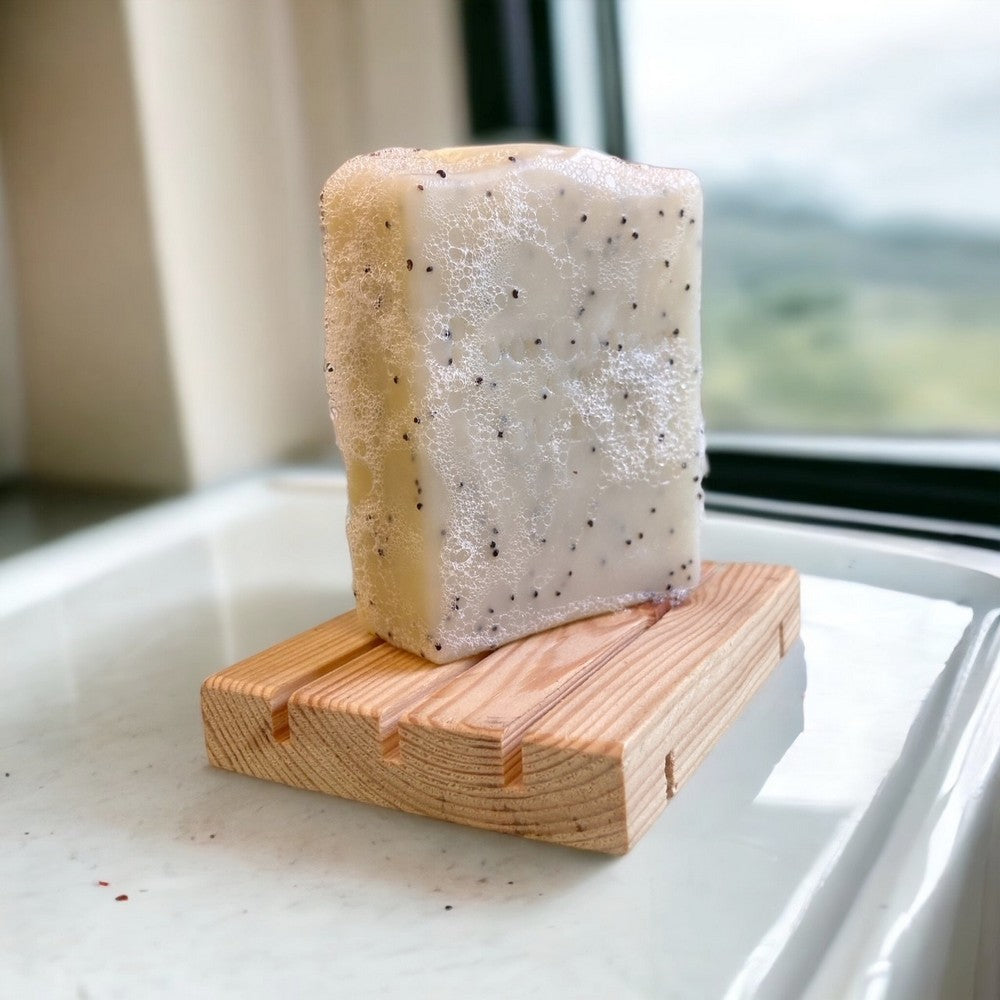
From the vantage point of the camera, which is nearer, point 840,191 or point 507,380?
point 507,380

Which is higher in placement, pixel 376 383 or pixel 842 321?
pixel 376 383

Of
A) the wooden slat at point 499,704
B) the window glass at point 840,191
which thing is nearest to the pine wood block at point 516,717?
the wooden slat at point 499,704

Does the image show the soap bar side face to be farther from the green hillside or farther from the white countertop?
the green hillside

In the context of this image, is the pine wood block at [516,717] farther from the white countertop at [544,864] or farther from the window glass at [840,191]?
the window glass at [840,191]

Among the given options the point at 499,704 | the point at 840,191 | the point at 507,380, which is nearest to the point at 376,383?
the point at 507,380

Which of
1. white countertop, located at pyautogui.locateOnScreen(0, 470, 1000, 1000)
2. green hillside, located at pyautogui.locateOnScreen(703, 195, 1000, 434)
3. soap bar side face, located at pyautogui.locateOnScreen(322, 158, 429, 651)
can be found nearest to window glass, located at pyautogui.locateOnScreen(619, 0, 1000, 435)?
green hillside, located at pyautogui.locateOnScreen(703, 195, 1000, 434)

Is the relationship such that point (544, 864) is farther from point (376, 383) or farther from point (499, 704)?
point (376, 383)
